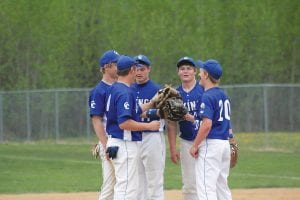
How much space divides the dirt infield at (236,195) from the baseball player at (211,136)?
378cm

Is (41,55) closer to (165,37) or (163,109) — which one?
(165,37)

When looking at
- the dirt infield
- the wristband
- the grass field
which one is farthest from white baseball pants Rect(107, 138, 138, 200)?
the grass field

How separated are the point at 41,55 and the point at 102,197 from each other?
975 inches

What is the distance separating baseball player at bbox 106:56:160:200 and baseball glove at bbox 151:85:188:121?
28cm

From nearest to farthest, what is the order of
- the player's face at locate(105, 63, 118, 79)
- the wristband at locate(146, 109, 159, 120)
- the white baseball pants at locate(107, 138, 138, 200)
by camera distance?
the white baseball pants at locate(107, 138, 138, 200), the wristband at locate(146, 109, 159, 120), the player's face at locate(105, 63, 118, 79)

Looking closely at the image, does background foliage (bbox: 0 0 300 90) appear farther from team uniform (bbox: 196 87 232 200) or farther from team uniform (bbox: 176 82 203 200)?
team uniform (bbox: 196 87 232 200)

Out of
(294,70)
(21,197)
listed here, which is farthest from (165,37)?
(21,197)

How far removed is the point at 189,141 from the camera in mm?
11602

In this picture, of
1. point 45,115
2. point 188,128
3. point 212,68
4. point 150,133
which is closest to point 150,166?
point 150,133

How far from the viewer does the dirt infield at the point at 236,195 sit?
1437cm

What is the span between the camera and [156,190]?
11.4 metres

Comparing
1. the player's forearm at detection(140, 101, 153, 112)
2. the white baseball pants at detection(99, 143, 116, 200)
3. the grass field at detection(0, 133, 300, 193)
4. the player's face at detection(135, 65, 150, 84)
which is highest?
the player's face at detection(135, 65, 150, 84)

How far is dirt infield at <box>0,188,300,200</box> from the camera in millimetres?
14367

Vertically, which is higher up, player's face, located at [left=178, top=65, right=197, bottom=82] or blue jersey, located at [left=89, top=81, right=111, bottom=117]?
player's face, located at [left=178, top=65, right=197, bottom=82]
